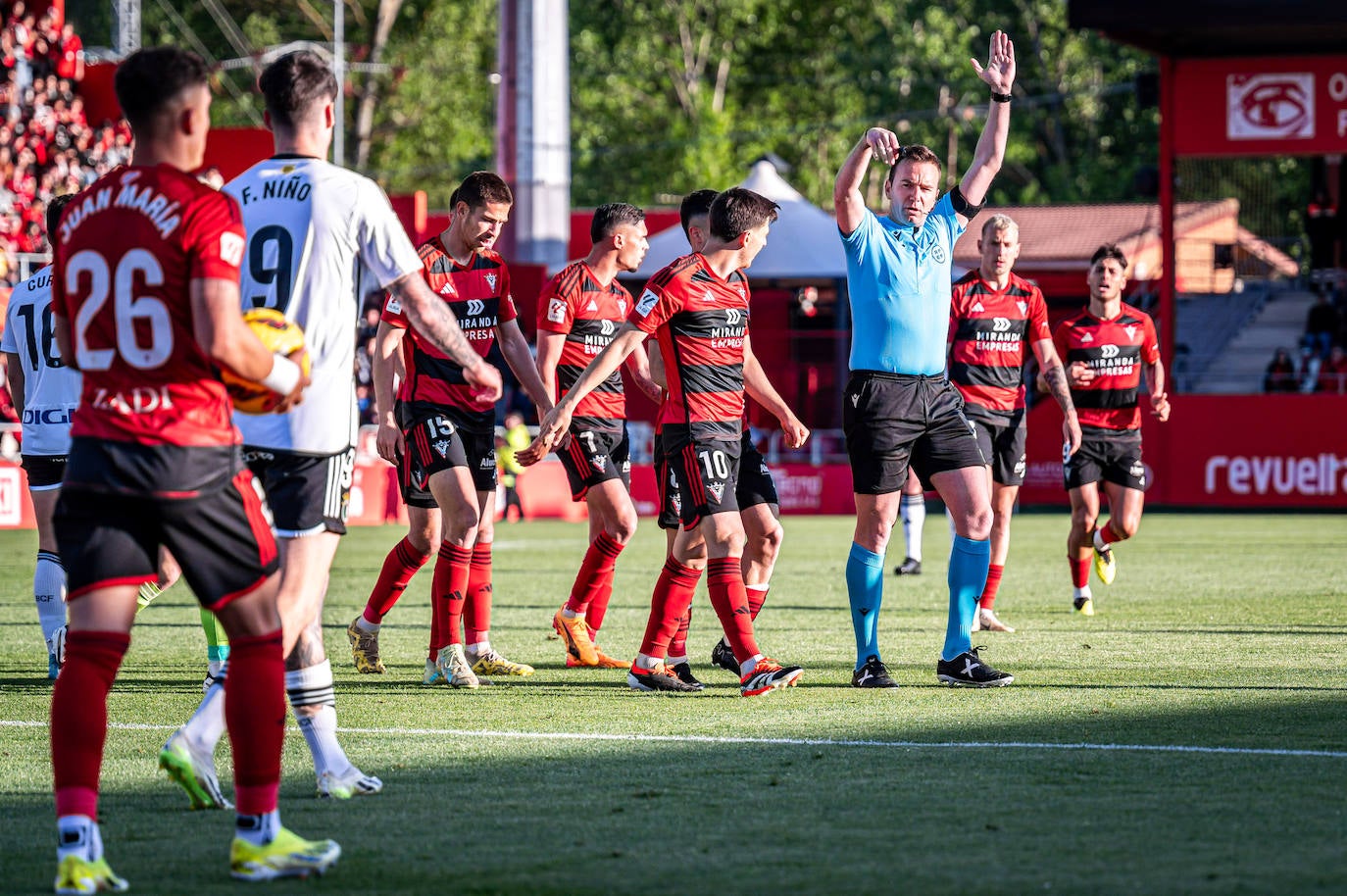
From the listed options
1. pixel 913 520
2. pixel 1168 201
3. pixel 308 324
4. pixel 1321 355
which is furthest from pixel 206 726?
pixel 1321 355

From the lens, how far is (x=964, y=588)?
8531 millimetres

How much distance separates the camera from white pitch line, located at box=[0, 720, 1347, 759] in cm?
655

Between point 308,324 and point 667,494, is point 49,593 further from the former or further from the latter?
point 308,324

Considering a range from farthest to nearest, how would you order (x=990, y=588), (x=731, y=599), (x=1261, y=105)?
(x=1261, y=105)
(x=990, y=588)
(x=731, y=599)

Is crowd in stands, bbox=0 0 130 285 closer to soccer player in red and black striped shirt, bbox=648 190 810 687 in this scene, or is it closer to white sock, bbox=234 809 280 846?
soccer player in red and black striped shirt, bbox=648 190 810 687

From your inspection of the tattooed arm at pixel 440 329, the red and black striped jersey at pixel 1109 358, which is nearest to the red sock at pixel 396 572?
the tattooed arm at pixel 440 329

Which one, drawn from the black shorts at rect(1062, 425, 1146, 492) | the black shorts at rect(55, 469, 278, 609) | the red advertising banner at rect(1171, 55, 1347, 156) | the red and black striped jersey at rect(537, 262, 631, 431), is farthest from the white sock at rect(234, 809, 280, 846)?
the red advertising banner at rect(1171, 55, 1347, 156)

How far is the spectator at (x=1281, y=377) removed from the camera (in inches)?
1113

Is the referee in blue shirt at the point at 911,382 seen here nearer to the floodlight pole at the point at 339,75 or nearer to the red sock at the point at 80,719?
the red sock at the point at 80,719

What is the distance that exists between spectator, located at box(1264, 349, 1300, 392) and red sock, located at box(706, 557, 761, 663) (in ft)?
71.4

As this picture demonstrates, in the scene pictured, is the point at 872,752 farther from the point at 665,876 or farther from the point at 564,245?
the point at 564,245

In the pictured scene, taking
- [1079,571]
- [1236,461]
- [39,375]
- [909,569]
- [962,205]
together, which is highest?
[962,205]

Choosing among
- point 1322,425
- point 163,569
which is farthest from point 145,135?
point 1322,425

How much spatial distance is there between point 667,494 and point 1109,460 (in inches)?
185
